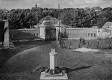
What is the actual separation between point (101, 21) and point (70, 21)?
11614mm

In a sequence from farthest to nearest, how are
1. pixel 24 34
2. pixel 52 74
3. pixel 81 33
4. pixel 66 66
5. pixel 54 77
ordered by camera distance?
pixel 81 33
pixel 24 34
pixel 66 66
pixel 52 74
pixel 54 77

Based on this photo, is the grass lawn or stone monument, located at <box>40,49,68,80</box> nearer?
stone monument, located at <box>40,49,68,80</box>

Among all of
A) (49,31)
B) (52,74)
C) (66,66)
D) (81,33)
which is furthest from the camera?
(81,33)

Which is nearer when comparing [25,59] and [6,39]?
[25,59]

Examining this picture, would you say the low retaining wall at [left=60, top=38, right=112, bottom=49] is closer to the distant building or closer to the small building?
the small building

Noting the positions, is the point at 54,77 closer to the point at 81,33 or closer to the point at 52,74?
the point at 52,74

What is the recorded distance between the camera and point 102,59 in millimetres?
23062

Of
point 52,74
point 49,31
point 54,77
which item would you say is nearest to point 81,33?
point 49,31

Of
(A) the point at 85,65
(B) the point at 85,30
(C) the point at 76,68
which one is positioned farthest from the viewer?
(B) the point at 85,30

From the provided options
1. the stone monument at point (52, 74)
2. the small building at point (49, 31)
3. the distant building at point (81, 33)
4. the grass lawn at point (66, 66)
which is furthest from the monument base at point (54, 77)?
the distant building at point (81, 33)

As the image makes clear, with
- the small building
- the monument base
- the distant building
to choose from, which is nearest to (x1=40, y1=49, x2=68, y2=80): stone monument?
the monument base

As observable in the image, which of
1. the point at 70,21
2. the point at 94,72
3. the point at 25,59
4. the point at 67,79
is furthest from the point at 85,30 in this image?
the point at 67,79

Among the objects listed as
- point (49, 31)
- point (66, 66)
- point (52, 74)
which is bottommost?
point (66, 66)

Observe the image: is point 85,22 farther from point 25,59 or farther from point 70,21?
point 25,59
